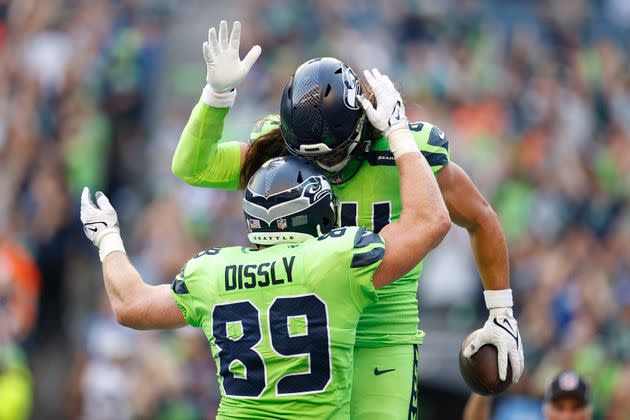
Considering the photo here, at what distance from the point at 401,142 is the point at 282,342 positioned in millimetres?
923

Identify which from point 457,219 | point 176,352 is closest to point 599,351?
Result: point 176,352

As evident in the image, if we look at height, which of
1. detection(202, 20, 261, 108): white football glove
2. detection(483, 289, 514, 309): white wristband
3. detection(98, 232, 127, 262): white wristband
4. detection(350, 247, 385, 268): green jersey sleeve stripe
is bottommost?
detection(483, 289, 514, 309): white wristband

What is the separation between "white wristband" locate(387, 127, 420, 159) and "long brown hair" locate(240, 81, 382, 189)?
33 centimetres

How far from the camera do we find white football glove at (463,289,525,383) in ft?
17.2

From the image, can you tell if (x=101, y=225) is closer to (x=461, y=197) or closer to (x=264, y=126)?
(x=264, y=126)

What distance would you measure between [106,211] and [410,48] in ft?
28.1

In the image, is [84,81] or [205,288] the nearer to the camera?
[205,288]

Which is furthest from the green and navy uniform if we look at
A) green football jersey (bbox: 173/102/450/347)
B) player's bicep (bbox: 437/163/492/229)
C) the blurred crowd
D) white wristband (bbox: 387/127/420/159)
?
the blurred crowd

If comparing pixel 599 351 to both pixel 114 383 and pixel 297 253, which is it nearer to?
pixel 114 383

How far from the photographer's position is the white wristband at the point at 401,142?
4.71m

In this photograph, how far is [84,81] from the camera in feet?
39.3

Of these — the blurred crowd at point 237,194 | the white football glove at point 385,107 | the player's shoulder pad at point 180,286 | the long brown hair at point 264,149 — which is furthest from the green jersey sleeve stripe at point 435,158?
the blurred crowd at point 237,194

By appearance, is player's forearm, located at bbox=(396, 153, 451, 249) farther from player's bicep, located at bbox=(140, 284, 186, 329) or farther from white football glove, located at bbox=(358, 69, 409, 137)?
player's bicep, located at bbox=(140, 284, 186, 329)

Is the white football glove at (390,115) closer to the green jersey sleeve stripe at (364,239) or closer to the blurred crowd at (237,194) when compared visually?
the green jersey sleeve stripe at (364,239)
